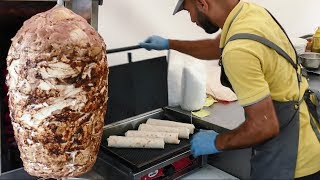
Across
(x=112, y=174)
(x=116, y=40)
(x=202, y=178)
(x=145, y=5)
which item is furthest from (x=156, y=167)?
(x=145, y=5)

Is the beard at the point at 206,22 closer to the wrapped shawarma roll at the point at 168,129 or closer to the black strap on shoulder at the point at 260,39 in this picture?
the black strap on shoulder at the point at 260,39

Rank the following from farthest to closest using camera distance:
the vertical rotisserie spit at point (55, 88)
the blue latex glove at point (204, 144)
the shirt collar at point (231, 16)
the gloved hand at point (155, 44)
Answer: the gloved hand at point (155, 44) < the blue latex glove at point (204, 144) < the shirt collar at point (231, 16) < the vertical rotisserie spit at point (55, 88)

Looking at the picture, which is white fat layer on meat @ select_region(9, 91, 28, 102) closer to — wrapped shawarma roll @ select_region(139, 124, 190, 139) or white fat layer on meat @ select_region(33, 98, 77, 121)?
white fat layer on meat @ select_region(33, 98, 77, 121)

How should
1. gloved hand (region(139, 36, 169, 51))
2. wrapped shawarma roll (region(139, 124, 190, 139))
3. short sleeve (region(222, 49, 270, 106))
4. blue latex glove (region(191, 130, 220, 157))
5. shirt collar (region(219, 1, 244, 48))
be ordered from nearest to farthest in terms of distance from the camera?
short sleeve (region(222, 49, 270, 106)) → shirt collar (region(219, 1, 244, 48)) → blue latex glove (region(191, 130, 220, 157)) → wrapped shawarma roll (region(139, 124, 190, 139)) → gloved hand (region(139, 36, 169, 51))

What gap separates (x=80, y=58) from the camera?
32.1 inches

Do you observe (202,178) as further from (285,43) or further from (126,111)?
(285,43)

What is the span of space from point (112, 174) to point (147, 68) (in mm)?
586

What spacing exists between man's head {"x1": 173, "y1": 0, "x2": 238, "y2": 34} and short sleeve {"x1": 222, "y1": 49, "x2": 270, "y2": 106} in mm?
225

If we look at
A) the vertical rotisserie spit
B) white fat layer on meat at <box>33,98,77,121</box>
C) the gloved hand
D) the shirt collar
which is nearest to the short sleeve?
the shirt collar

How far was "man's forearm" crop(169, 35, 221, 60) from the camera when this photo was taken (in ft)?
5.72

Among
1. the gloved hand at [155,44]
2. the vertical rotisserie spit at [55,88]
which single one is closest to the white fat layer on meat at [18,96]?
the vertical rotisserie spit at [55,88]

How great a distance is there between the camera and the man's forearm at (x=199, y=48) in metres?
1.74

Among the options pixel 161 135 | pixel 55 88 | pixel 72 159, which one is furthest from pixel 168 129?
pixel 55 88

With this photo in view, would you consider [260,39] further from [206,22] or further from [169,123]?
[169,123]
